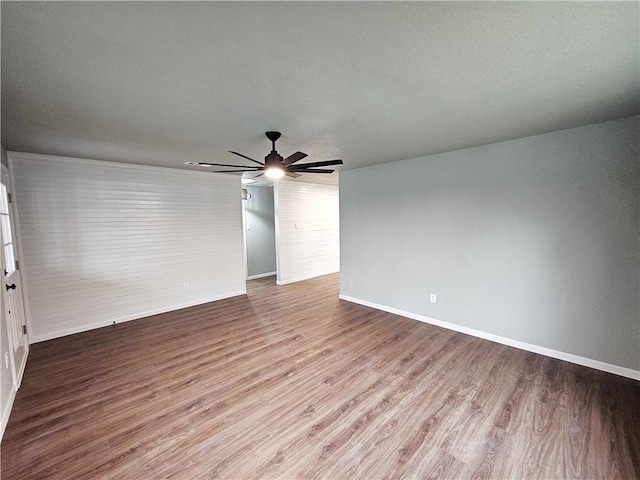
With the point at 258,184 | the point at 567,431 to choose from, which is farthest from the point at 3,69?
the point at 258,184

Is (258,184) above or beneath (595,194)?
above

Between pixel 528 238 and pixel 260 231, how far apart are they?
18.5 ft

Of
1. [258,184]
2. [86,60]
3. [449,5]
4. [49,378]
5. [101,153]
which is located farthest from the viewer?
[258,184]

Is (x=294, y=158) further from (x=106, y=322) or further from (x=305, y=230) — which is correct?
(x=305, y=230)

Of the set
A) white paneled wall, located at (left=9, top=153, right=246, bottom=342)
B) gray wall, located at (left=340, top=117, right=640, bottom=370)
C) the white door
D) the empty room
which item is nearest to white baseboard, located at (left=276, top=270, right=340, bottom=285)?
white paneled wall, located at (left=9, top=153, right=246, bottom=342)

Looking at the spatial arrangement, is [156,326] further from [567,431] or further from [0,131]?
[567,431]

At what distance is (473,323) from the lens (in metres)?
3.50

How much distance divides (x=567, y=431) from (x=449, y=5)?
9.27 feet

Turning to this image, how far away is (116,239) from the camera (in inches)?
160

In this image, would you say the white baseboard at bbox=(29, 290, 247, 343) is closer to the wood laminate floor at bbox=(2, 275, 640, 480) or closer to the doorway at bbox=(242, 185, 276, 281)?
the wood laminate floor at bbox=(2, 275, 640, 480)

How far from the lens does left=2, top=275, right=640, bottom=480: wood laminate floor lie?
1.71m

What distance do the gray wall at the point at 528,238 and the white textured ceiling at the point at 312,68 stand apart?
423 mm

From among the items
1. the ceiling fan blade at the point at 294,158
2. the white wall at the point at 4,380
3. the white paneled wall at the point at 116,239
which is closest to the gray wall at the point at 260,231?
the white paneled wall at the point at 116,239

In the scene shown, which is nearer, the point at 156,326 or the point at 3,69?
the point at 3,69
